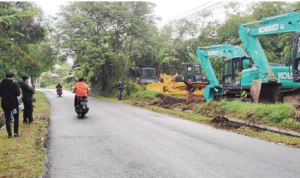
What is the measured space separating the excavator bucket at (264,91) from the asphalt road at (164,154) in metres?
3.78

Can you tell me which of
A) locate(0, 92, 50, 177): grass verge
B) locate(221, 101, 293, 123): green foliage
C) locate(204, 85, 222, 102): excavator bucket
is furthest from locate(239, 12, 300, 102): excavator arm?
locate(0, 92, 50, 177): grass verge

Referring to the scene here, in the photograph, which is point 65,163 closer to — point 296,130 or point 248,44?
point 296,130

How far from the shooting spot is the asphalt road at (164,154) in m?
4.82

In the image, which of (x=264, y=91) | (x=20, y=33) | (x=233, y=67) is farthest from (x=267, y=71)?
(x=20, y=33)

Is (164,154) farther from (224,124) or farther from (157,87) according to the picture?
(157,87)

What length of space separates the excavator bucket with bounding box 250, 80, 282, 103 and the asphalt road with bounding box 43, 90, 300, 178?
3.78 m

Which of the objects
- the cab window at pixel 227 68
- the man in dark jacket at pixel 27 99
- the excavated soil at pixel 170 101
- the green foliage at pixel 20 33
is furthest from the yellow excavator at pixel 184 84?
the man in dark jacket at pixel 27 99

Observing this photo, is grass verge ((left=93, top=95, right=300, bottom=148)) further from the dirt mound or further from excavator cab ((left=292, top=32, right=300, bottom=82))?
excavator cab ((left=292, top=32, right=300, bottom=82))

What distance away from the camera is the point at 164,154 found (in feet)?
19.5

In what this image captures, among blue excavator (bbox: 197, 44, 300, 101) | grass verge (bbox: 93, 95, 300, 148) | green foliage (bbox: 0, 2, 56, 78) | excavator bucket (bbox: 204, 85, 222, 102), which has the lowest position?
grass verge (bbox: 93, 95, 300, 148)

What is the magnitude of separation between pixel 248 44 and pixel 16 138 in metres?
10.3

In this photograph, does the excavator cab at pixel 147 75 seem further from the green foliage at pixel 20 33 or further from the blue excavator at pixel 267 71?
the blue excavator at pixel 267 71

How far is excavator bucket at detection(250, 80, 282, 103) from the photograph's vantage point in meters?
11.3

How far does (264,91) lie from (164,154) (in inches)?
301
